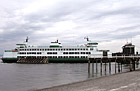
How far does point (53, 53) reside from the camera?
7538 cm

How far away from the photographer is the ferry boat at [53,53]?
239 feet

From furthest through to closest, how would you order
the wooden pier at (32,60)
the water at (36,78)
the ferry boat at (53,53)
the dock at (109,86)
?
the wooden pier at (32,60)
the ferry boat at (53,53)
the water at (36,78)
the dock at (109,86)

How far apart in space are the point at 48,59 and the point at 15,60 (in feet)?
50.6

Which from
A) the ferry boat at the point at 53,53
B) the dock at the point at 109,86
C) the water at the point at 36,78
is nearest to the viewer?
the dock at the point at 109,86

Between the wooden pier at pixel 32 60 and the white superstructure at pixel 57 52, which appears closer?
the white superstructure at pixel 57 52

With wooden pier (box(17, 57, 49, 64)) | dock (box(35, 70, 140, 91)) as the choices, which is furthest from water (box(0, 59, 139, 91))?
wooden pier (box(17, 57, 49, 64))

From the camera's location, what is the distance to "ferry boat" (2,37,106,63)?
72.8 meters

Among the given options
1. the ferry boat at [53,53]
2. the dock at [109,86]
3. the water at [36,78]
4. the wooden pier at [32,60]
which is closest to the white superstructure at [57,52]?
the ferry boat at [53,53]

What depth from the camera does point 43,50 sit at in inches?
3029

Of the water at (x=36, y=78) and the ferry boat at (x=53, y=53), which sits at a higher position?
the ferry boat at (x=53, y=53)

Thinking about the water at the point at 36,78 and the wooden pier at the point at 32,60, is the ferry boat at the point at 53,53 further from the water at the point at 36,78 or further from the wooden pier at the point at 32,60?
the water at the point at 36,78

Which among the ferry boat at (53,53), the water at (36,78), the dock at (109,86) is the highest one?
the ferry boat at (53,53)

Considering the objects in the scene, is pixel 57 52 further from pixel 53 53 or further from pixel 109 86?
pixel 109 86

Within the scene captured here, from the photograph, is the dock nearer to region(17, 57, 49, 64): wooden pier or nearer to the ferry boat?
the ferry boat
